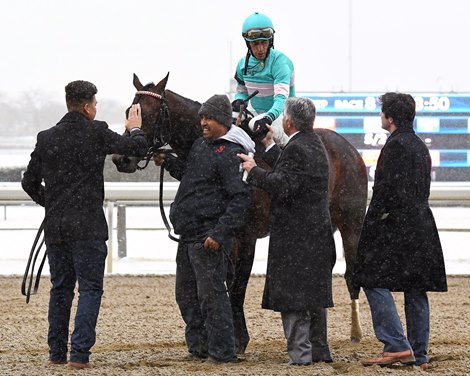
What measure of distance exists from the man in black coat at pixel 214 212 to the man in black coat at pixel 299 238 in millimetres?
174

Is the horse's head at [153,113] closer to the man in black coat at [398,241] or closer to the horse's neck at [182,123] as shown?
the horse's neck at [182,123]

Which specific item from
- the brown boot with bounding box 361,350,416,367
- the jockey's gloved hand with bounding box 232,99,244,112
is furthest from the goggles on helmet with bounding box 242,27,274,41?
the brown boot with bounding box 361,350,416,367

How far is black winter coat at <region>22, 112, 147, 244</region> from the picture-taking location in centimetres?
614

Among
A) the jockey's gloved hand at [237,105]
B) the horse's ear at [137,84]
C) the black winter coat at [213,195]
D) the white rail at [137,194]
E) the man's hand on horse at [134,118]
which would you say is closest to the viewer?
the black winter coat at [213,195]

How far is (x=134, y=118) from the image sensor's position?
6.47 meters

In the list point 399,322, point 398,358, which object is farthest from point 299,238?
point 398,358

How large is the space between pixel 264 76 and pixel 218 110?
3.08ft

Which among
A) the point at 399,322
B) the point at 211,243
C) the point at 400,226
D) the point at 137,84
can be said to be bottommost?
the point at 399,322

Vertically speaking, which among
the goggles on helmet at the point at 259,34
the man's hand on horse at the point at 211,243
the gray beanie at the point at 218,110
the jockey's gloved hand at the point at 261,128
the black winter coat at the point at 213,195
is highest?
the goggles on helmet at the point at 259,34

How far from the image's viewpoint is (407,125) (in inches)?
245

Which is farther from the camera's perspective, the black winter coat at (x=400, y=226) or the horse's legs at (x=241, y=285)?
the horse's legs at (x=241, y=285)

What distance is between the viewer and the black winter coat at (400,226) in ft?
19.9

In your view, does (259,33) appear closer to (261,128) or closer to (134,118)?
(261,128)

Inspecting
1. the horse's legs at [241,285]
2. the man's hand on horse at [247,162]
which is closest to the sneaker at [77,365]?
the horse's legs at [241,285]
